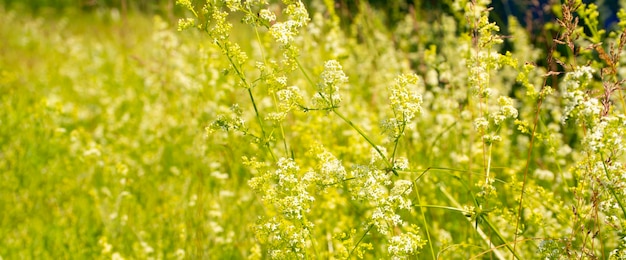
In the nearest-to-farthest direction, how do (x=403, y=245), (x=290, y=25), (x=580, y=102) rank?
(x=580, y=102) → (x=403, y=245) → (x=290, y=25)

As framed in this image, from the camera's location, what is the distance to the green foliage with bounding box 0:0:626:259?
187cm

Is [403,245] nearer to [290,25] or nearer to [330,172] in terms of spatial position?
[330,172]

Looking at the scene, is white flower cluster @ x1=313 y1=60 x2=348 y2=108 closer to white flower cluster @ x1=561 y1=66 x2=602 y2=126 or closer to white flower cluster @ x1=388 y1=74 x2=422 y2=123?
white flower cluster @ x1=388 y1=74 x2=422 y2=123

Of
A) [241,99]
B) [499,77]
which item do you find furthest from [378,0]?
[241,99]

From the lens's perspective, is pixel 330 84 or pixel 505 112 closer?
pixel 330 84

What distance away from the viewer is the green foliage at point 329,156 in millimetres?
1866

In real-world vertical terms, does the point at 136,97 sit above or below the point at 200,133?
above

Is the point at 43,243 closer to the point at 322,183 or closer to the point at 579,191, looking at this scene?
the point at 322,183

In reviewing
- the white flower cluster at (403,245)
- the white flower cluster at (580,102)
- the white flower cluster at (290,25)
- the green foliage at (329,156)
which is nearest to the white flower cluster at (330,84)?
the green foliage at (329,156)

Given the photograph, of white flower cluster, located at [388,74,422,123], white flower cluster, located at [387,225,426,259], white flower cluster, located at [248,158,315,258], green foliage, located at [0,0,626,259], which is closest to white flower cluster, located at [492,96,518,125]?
green foliage, located at [0,0,626,259]

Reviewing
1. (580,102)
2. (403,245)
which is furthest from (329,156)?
(580,102)

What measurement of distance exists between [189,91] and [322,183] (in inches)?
115

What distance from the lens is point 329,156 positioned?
199 centimetres

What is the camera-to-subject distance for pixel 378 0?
752 cm
